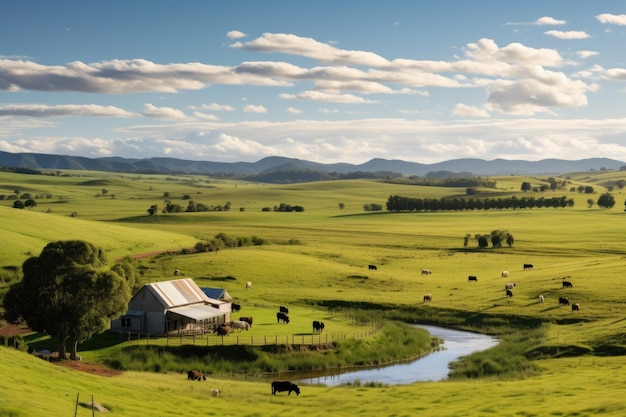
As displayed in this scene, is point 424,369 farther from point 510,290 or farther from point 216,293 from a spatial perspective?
point 510,290

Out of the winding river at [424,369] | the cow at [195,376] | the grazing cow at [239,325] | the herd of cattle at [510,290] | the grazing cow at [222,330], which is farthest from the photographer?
the herd of cattle at [510,290]

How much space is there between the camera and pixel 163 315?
234 feet

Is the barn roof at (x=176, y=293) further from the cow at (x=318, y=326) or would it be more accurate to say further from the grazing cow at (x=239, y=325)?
the cow at (x=318, y=326)

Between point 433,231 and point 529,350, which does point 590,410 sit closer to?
point 529,350

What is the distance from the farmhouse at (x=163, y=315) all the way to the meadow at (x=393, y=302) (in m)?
6.50

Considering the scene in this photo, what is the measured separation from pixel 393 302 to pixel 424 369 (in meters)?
29.0

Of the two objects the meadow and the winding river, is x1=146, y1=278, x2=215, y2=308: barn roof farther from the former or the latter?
the winding river

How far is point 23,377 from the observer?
40844 millimetres

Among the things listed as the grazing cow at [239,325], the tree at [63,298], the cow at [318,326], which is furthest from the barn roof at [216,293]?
the tree at [63,298]

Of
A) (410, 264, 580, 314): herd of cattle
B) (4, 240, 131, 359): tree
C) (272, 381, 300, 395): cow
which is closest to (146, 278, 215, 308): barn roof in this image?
(4, 240, 131, 359): tree

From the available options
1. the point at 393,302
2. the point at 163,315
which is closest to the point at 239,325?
the point at 163,315

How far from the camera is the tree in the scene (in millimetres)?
58719

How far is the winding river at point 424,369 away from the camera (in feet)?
197

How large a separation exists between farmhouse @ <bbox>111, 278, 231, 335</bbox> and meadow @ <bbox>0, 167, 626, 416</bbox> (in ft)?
21.3
